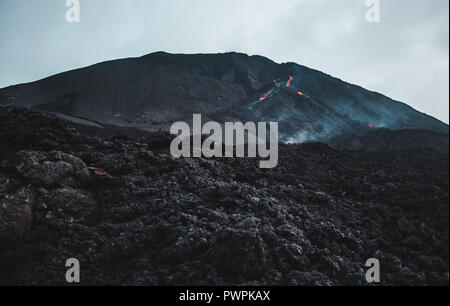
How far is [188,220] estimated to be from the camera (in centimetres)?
442

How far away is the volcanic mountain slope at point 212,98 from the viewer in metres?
23.1

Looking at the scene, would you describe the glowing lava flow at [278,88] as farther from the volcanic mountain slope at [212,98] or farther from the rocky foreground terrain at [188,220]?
the rocky foreground terrain at [188,220]

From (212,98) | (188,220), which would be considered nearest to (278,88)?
(212,98)

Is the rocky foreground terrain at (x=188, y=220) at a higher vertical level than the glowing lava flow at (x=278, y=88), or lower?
lower

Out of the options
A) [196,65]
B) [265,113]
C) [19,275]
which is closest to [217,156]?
[19,275]

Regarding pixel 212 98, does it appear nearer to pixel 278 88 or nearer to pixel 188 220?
pixel 278 88

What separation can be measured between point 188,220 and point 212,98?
2464 centimetres

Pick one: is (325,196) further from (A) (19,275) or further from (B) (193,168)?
(A) (19,275)

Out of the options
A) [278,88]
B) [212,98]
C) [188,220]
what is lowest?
[188,220]

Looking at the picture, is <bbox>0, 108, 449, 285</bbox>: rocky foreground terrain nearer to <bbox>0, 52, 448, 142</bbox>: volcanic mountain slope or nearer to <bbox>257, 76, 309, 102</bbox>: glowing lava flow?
<bbox>0, 52, 448, 142</bbox>: volcanic mountain slope

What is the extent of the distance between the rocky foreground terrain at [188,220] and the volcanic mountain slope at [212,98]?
13.5m

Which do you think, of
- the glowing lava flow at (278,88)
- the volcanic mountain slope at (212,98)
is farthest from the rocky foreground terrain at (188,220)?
the glowing lava flow at (278,88)

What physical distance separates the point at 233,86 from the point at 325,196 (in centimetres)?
2722
